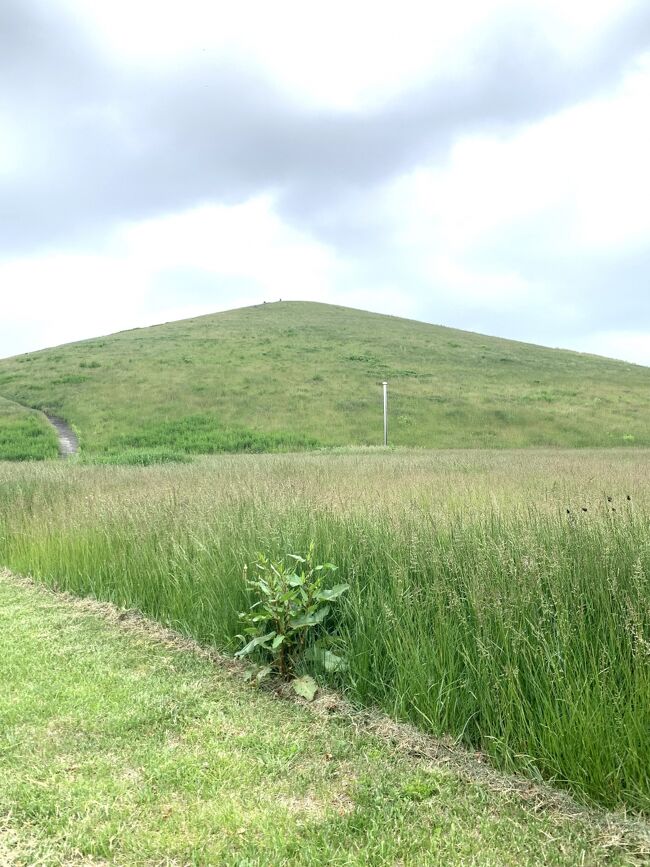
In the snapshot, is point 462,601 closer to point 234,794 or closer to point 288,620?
point 288,620

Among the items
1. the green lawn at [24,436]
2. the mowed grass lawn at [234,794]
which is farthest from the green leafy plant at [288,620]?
the green lawn at [24,436]

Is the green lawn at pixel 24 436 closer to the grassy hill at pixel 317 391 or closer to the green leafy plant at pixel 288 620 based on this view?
the grassy hill at pixel 317 391

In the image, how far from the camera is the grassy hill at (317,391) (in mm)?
30781

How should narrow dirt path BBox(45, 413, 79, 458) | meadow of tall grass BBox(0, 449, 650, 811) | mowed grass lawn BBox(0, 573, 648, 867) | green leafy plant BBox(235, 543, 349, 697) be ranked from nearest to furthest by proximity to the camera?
mowed grass lawn BBox(0, 573, 648, 867), meadow of tall grass BBox(0, 449, 650, 811), green leafy plant BBox(235, 543, 349, 697), narrow dirt path BBox(45, 413, 79, 458)

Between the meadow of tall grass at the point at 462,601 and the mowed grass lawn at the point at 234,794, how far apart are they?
0.34 metres

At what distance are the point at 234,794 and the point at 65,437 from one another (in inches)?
1189

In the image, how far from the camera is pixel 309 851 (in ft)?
8.13

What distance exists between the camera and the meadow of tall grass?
3.07 meters

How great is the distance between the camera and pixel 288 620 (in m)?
4.32

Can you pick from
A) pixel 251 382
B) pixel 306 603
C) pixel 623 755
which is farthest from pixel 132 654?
pixel 251 382

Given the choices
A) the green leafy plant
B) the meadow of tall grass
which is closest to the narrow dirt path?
the meadow of tall grass

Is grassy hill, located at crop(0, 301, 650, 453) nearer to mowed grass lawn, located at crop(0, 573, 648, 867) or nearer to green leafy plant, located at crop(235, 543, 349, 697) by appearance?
green leafy plant, located at crop(235, 543, 349, 697)

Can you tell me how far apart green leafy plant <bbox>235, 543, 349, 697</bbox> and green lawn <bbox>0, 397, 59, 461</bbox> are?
22.5 m

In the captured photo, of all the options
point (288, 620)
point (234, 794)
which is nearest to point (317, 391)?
point (288, 620)
